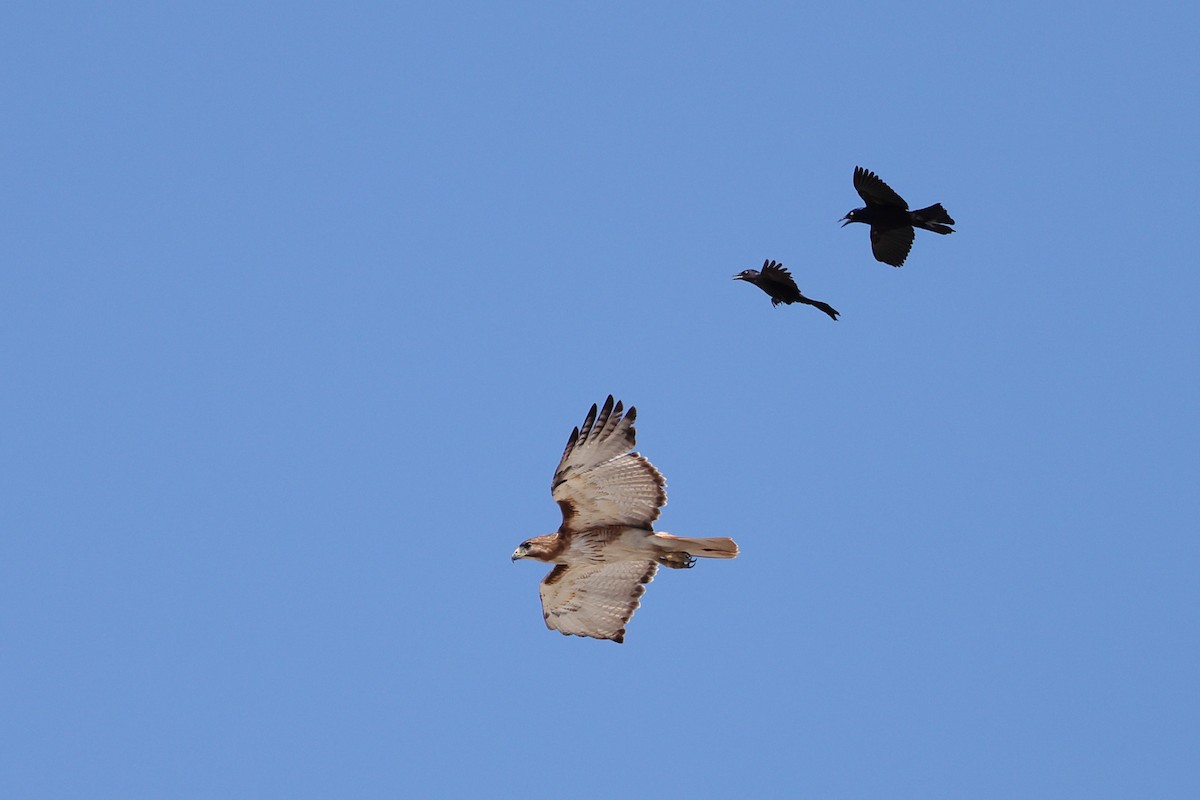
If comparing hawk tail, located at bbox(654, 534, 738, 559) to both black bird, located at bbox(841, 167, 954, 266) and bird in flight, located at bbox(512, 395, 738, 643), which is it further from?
black bird, located at bbox(841, 167, 954, 266)

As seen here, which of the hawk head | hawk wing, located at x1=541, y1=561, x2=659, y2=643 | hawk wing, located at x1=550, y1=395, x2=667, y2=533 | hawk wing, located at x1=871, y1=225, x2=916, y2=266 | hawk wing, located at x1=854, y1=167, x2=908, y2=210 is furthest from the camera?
hawk wing, located at x1=871, y1=225, x2=916, y2=266

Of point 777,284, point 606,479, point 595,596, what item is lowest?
point 595,596

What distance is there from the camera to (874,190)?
13688 mm

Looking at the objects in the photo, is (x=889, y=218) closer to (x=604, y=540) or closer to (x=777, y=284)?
(x=777, y=284)

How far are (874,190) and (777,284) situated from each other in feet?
4.90

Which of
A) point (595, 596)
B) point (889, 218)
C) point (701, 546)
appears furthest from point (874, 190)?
point (595, 596)

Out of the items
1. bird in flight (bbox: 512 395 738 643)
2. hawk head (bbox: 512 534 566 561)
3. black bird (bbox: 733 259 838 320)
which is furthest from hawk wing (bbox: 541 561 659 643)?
black bird (bbox: 733 259 838 320)

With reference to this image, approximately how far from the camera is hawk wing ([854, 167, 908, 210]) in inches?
535

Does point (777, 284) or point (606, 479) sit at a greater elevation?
point (777, 284)

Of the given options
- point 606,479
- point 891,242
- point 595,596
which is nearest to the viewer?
point 606,479

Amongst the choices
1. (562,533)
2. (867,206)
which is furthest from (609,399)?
(867,206)

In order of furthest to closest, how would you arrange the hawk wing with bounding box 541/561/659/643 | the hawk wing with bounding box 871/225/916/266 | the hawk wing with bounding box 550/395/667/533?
1. the hawk wing with bounding box 871/225/916/266
2. the hawk wing with bounding box 541/561/659/643
3. the hawk wing with bounding box 550/395/667/533

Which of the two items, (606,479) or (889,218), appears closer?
(606,479)

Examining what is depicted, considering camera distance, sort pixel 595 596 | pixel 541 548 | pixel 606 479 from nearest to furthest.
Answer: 1. pixel 606 479
2. pixel 541 548
3. pixel 595 596
